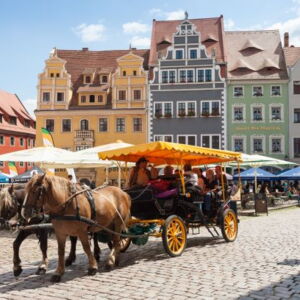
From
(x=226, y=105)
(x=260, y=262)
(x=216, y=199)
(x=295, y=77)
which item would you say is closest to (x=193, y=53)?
(x=226, y=105)

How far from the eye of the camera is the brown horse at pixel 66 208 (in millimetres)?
7113

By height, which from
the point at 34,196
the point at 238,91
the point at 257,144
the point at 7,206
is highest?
the point at 238,91

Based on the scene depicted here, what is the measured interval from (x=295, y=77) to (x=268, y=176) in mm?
18623

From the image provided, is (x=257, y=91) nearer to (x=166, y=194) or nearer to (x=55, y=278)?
(x=166, y=194)

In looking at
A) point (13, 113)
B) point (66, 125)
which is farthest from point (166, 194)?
point (13, 113)

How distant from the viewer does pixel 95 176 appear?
42.0 metres

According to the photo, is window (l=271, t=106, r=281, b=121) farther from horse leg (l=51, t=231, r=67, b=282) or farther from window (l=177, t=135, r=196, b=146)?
horse leg (l=51, t=231, r=67, b=282)

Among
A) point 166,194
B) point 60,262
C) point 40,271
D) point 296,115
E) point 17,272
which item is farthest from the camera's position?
point 296,115

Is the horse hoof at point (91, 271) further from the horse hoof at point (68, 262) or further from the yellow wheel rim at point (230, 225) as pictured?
the yellow wheel rim at point (230, 225)

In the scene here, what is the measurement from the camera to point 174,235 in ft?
30.5

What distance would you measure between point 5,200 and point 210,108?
33.9 metres

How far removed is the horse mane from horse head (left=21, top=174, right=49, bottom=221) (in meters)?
1.50

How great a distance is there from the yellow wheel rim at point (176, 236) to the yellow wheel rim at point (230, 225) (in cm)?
186

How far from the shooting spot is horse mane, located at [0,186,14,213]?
27.9ft
